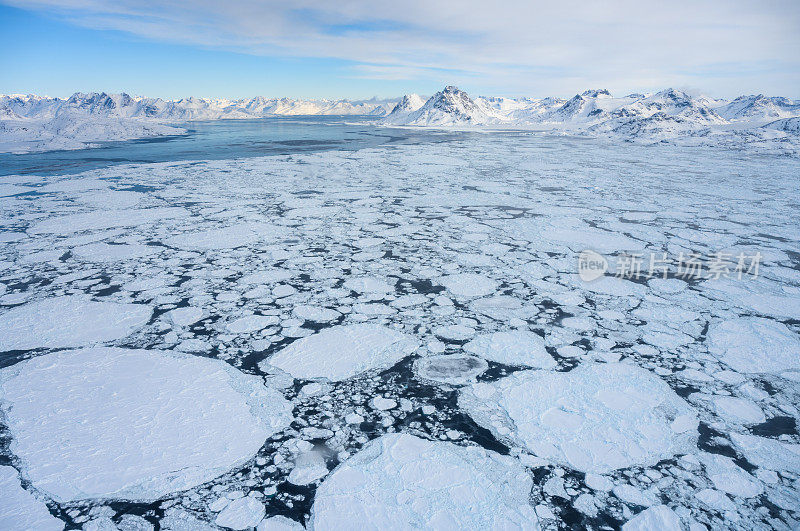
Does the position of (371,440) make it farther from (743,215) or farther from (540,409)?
(743,215)

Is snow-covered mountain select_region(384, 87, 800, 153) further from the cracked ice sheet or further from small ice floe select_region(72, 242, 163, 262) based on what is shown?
small ice floe select_region(72, 242, 163, 262)

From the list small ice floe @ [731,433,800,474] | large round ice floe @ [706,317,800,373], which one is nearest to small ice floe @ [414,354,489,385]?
small ice floe @ [731,433,800,474]

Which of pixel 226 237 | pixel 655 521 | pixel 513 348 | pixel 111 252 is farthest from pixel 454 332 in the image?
pixel 111 252

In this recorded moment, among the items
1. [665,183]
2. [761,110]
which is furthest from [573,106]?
[665,183]

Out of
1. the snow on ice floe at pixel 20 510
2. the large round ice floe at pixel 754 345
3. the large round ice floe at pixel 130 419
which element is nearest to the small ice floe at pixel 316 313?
the large round ice floe at pixel 130 419

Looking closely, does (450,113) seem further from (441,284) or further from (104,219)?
(441,284)

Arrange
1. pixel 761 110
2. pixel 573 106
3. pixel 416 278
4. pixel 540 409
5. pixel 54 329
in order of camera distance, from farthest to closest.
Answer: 1. pixel 573 106
2. pixel 761 110
3. pixel 416 278
4. pixel 54 329
5. pixel 540 409

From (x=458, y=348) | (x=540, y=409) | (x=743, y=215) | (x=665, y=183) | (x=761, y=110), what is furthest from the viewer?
(x=761, y=110)
